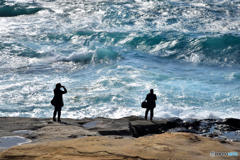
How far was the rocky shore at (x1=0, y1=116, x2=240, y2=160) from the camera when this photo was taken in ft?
19.4

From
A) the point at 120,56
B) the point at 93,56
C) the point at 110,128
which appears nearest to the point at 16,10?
the point at 93,56

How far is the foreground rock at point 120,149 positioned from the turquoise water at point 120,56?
637cm

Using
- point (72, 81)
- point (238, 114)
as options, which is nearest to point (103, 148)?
point (238, 114)

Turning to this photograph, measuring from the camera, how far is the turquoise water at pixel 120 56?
47.6 ft

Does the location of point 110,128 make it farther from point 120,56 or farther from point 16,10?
point 16,10

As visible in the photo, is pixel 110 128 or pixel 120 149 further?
pixel 110 128

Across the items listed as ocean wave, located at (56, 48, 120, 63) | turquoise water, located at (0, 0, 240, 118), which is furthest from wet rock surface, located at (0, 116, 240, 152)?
ocean wave, located at (56, 48, 120, 63)

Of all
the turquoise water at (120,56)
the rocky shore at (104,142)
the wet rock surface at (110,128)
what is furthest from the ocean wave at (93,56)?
the rocky shore at (104,142)

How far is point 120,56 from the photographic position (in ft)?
73.2

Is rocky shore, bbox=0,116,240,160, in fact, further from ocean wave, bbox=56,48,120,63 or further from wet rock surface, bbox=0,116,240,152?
ocean wave, bbox=56,48,120,63

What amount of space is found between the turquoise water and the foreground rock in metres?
6.37

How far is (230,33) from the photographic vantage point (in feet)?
85.6

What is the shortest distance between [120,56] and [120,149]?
54.1 feet

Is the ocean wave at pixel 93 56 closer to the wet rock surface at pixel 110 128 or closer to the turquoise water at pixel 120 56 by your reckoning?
the turquoise water at pixel 120 56
